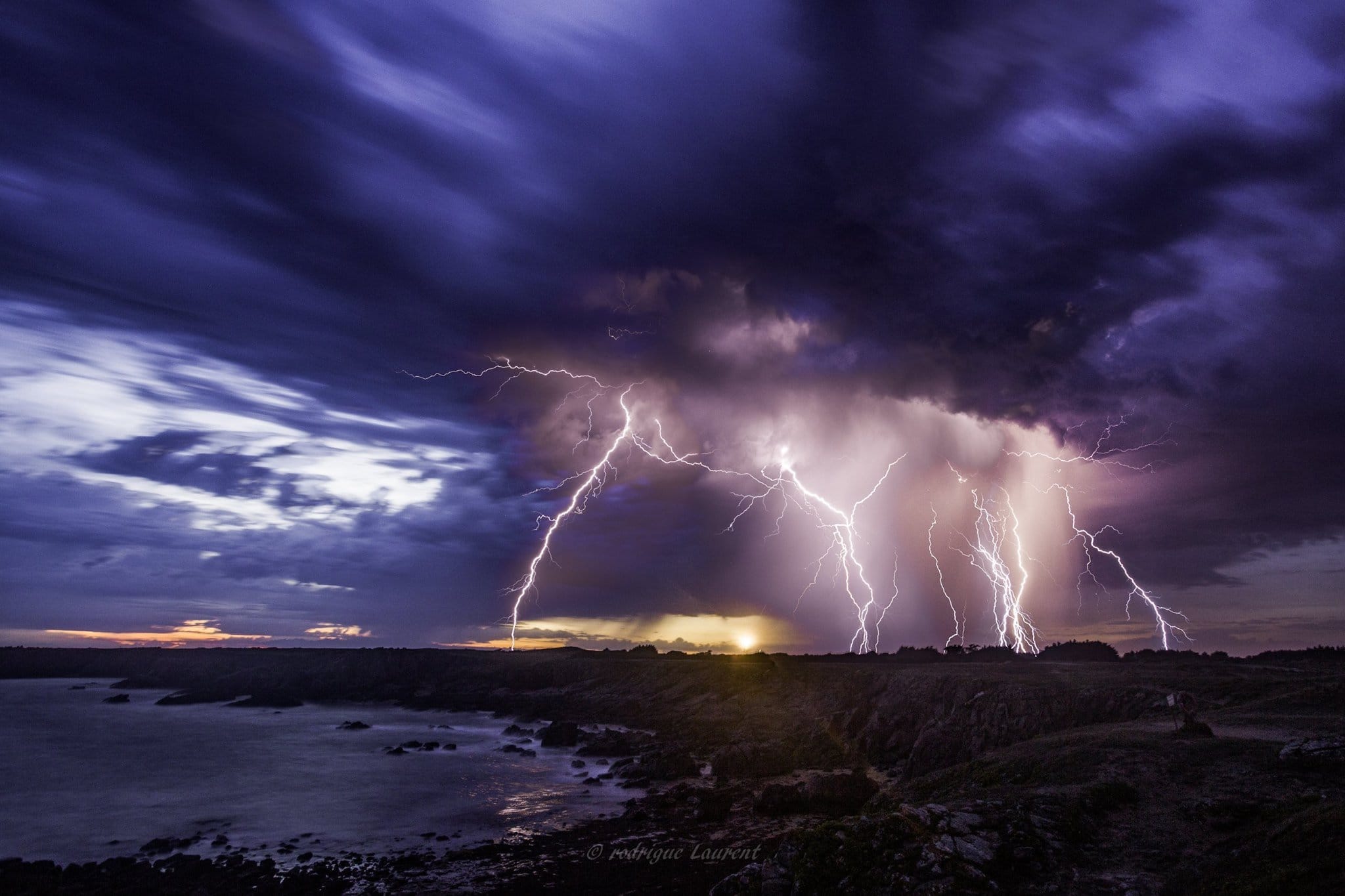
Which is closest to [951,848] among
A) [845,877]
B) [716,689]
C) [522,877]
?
[845,877]

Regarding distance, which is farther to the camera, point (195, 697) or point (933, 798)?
point (195, 697)

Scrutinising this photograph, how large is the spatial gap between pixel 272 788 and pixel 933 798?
136ft

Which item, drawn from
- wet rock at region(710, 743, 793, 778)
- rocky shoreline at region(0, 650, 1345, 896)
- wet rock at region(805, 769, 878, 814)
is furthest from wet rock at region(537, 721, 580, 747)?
wet rock at region(805, 769, 878, 814)

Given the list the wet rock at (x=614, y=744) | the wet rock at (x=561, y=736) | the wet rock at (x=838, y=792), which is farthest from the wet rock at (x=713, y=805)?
the wet rock at (x=561, y=736)

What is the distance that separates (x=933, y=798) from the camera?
19.5 meters

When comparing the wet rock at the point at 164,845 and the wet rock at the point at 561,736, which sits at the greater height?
the wet rock at the point at 164,845

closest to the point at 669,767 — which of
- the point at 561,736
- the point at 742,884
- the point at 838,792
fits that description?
the point at 838,792

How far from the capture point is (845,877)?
13086 mm

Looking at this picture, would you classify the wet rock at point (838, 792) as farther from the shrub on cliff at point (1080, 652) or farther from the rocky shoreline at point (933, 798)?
the shrub on cliff at point (1080, 652)

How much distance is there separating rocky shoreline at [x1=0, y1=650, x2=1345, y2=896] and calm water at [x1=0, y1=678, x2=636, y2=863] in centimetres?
273

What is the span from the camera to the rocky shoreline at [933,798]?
12.7 meters

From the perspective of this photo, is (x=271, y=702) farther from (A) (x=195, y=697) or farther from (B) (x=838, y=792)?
(B) (x=838, y=792)

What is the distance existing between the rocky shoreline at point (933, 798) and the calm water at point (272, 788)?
273cm

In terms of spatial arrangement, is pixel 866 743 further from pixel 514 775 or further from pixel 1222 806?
pixel 1222 806
